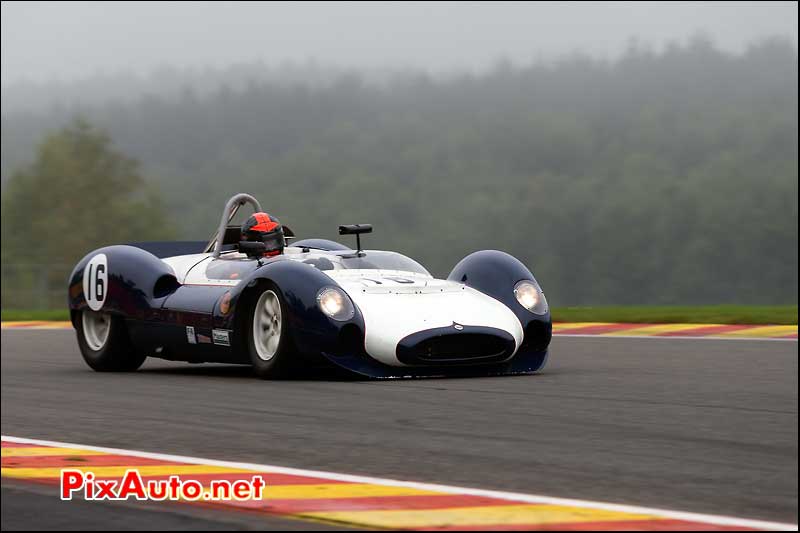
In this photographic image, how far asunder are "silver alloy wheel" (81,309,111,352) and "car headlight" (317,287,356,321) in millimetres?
3028

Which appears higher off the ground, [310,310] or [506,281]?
[506,281]

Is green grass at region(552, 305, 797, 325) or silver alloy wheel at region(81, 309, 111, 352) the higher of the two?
silver alloy wheel at region(81, 309, 111, 352)

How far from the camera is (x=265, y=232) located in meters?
11.5

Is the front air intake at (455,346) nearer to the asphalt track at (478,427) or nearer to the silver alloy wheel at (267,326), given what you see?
the asphalt track at (478,427)

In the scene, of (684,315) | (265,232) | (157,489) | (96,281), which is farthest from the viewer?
(684,315)

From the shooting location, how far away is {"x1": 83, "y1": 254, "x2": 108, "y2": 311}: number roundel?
12031 millimetres

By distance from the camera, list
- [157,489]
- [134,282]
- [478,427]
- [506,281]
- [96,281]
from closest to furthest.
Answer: [157,489], [478,427], [506,281], [134,282], [96,281]

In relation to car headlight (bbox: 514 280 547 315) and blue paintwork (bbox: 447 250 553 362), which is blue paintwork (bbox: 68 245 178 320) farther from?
car headlight (bbox: 514 280 547 315)

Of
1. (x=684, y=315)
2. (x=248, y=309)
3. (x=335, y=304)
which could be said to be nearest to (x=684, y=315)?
(x=684, y=315)

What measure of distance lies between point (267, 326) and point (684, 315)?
8.88 meters

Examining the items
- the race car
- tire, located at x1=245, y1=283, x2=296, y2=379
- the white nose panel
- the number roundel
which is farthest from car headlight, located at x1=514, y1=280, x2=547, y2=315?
the number roundel

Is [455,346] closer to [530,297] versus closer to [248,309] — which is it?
[530,297]

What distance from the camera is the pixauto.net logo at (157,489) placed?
202 inches

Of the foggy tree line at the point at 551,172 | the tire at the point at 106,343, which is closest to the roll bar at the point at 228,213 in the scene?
the tire at the point at 106,343
